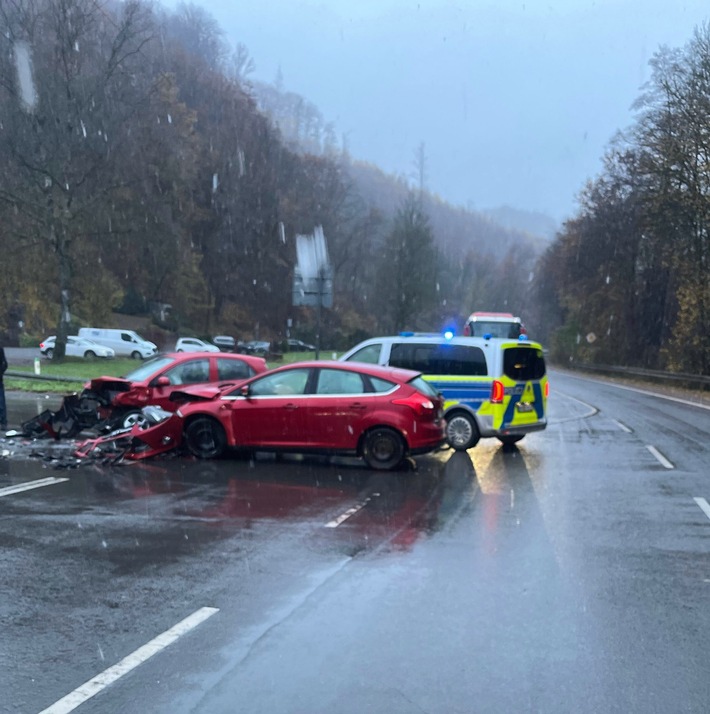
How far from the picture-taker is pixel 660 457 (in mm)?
13852

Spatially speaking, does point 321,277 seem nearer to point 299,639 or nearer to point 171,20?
point 299,639

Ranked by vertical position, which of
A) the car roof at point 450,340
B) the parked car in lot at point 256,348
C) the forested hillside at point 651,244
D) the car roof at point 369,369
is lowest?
the parked car in lot at point 256,348

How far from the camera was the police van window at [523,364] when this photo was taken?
46.7 ft

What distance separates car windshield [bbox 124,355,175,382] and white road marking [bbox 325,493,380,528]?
19.9 feet

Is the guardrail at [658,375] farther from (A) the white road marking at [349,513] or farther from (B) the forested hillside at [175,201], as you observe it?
(A) the white road marking at [349,513]

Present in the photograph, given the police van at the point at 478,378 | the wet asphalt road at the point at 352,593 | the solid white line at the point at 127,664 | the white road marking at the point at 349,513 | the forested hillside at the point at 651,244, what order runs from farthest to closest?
the forested hillside at the point at 651,244, the police van at the point at 478,378, the white road marking at the point at 349,513, the wet asphalt road at the point at 352,593, the solid white line at the point at 127,664

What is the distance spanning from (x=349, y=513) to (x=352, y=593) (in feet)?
9.65

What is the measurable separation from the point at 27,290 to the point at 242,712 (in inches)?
1436

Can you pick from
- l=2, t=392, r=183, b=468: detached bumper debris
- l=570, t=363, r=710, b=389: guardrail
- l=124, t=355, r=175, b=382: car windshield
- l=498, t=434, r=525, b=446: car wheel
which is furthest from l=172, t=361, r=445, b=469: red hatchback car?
l=570, t=363, r=710, b=389: guardrail

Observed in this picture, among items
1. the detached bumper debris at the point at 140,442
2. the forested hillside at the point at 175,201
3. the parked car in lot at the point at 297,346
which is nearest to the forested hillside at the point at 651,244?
the forested hillside at the point at 175,201

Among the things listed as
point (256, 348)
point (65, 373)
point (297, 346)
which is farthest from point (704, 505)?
point (297, 346)

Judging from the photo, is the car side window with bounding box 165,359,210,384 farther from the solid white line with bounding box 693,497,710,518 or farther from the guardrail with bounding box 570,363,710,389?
the guardrail with bounding box 570,363,710,389

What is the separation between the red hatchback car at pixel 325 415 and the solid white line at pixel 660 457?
347 cm

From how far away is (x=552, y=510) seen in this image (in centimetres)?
946
